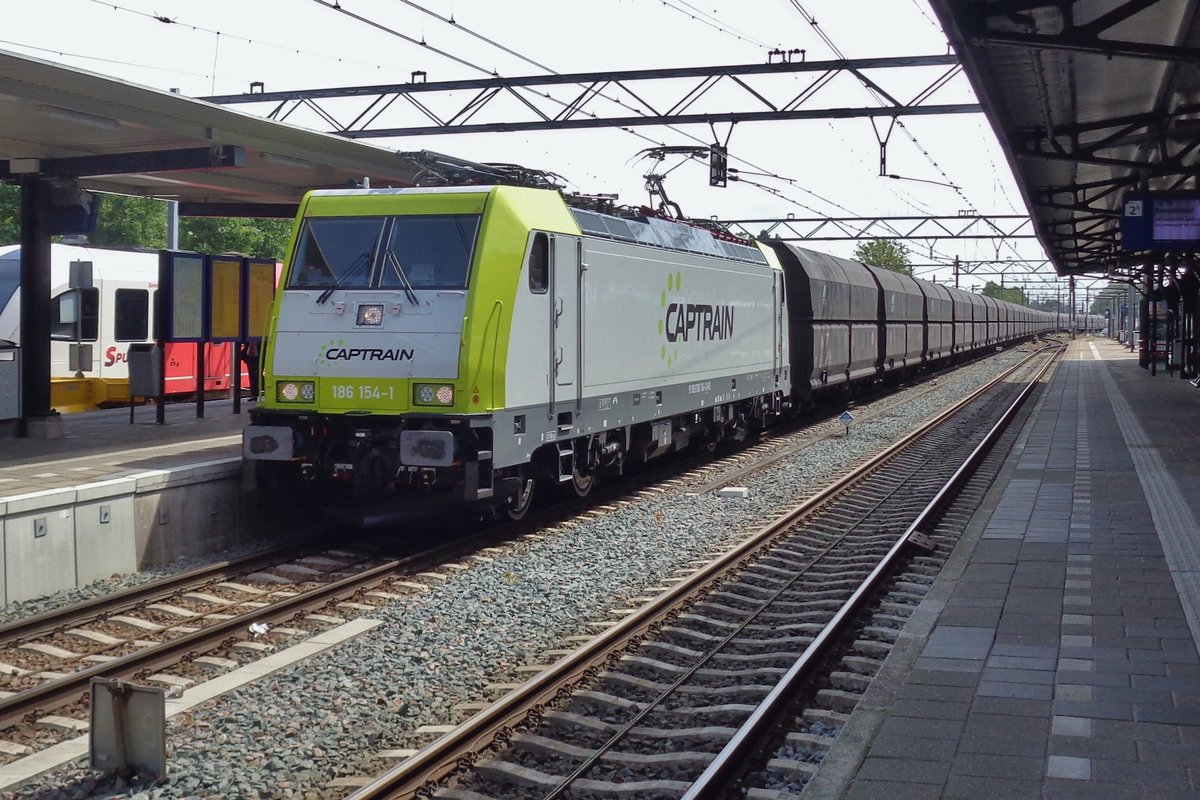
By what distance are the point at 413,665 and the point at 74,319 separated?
47.3 ft

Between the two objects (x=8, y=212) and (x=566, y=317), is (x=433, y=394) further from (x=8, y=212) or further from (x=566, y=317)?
(x=8, y=212)

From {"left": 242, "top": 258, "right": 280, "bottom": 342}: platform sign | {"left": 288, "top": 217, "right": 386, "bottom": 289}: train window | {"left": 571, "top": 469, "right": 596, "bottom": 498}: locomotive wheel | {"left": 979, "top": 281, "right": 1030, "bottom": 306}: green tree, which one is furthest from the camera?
{"left": 979, "top": 281, "right": 1030, "bottom": 306}: green tree

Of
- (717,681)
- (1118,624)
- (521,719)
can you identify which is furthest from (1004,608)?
(521,719)

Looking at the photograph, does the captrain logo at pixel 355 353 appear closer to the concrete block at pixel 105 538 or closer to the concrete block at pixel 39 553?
the concrete block at pixel 105 538

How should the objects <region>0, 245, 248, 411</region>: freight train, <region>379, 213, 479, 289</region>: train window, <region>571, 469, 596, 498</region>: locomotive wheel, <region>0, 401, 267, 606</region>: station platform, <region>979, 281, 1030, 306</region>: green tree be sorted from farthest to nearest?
<region>979, 281, 1030, 306</region>: green tree → <region>0, 245, 248, 411</region>: freight train → <region>571, 469, 596, 498</region>: locomotive wheel → <region>379, 213, 479, 289</region>: train window → <region>0, 401, 267, 606</region>: station platform

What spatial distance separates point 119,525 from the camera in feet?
32.7

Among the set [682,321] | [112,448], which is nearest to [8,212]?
[112,448]

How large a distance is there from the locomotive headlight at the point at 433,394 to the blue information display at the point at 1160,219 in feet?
46.0

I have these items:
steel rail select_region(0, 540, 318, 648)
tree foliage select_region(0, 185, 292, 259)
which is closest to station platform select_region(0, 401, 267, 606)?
steel rail select_region(0, 540, 318, 648)

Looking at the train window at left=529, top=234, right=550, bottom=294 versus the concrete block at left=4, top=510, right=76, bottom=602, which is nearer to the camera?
the concrete block at left=4, top=510, right=76, bottom=602

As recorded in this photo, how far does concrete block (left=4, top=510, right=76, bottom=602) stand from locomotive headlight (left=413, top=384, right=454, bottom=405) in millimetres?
2885

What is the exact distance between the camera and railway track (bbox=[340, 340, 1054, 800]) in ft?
18.2

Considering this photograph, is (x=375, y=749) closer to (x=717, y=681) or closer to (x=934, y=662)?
(x=717, y=681)

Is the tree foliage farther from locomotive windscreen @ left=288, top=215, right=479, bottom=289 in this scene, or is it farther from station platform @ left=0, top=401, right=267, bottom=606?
locomotive windscreen @ left=288, top=215, right=479, bottom=289
